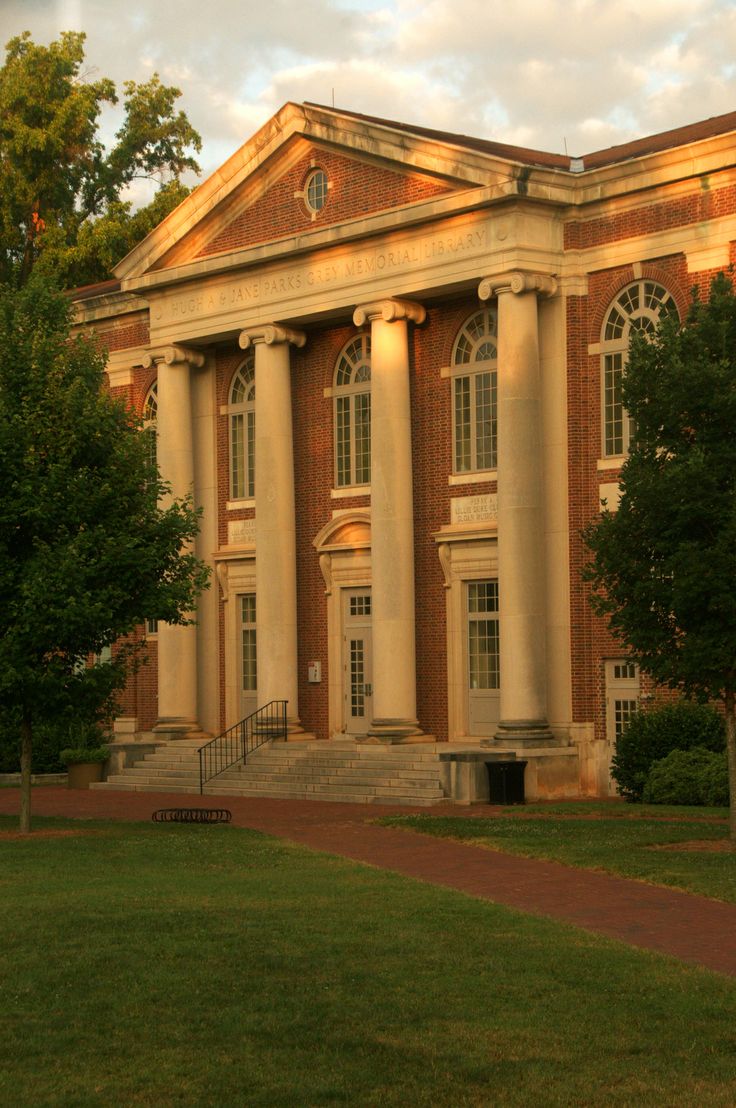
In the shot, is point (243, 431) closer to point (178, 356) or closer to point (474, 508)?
point (178, 356)

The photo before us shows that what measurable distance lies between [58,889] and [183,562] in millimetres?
8188

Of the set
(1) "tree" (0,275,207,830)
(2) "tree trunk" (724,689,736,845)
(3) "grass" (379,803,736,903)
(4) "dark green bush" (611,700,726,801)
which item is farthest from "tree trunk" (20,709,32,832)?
(4) "dark green bush" (611,700,726,801)

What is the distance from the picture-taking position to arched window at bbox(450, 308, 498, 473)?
102 feet

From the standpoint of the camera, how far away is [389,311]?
1232 inches

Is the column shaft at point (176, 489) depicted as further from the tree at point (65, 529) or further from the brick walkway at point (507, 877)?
the tree at point (65, 529)

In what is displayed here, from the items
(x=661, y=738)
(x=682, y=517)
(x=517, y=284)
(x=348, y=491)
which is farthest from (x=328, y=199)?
(x=682, y=517)

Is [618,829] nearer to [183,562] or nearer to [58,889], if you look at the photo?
[183,562]

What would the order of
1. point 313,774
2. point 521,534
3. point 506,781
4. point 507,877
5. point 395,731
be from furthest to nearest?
point 395,731
point 313,774
point 521,534
point 506,781
point 507,877

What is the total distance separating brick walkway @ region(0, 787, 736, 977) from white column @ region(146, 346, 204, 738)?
670 cm

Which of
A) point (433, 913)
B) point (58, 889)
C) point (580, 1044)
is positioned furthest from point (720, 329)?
point (580, 1044)

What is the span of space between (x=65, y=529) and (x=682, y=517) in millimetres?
8192

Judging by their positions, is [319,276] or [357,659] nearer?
[319,276]

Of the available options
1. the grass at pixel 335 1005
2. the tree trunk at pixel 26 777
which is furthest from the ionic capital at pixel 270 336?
the grass at pixel 335 1005

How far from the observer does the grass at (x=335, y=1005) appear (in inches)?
352
